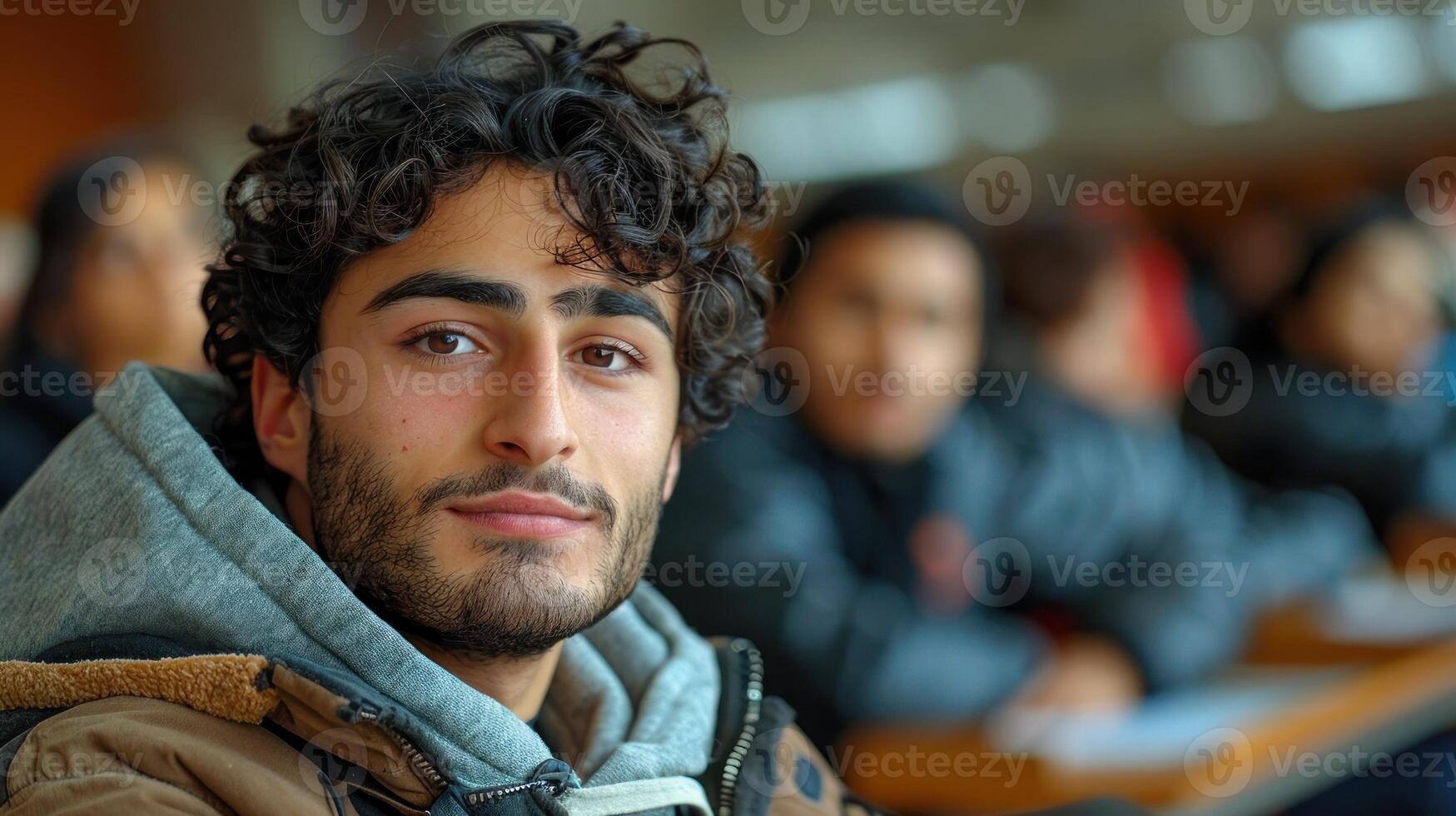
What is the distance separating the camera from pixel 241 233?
1.10 meters

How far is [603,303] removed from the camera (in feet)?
3.30

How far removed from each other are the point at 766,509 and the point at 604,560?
94 centimetres

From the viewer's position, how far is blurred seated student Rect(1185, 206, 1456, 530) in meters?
3.16

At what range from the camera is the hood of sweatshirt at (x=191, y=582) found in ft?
2.95

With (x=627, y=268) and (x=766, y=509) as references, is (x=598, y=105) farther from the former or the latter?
(x=766, y=509)

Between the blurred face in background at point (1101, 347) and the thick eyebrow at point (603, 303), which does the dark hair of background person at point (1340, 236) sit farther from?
the thick eyebrow at point (603, 303)

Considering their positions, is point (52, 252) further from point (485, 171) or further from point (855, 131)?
point (855, 131)

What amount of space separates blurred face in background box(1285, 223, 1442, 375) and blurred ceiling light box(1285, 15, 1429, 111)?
8.24 feet

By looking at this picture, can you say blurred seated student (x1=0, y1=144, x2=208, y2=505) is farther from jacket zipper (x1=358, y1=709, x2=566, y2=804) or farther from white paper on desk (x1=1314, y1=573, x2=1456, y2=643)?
white paper on desk (x1=1314, y1=573, x2=1456, y2=643)

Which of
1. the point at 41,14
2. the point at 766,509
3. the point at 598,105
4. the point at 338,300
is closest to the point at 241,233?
the point at 338,300

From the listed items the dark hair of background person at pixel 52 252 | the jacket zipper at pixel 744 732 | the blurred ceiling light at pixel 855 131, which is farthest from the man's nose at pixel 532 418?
the blurred ceiling light at pixel 855 131

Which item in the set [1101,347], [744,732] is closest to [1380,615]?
[1101,347]

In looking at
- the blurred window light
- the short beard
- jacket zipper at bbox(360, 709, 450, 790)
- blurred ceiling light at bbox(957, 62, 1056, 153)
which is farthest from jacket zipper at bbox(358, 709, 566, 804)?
the blurred window light

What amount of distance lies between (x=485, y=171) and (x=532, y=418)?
0.21 m
